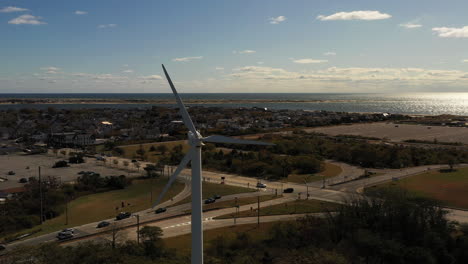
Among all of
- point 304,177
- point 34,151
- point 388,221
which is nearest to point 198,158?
point 388,221

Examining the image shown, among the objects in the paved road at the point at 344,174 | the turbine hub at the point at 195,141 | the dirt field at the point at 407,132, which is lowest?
the paved road at the point at 344,174

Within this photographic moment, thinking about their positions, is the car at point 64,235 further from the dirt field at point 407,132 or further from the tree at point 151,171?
the dirt field at point 407,132

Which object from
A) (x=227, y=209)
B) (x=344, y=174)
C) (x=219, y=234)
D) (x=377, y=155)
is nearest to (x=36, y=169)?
(x=227, y=209)

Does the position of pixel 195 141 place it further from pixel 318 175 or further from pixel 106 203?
pixel 318 175

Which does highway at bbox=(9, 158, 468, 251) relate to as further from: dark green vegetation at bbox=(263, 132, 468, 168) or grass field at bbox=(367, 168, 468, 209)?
dark green vegetation at bbox=(263, 132, 468, 168)

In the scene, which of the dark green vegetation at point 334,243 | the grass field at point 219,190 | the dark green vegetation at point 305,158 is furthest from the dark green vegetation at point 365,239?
the dark green vegetation at point 305,158

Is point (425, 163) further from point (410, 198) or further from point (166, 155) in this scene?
point (166, 155)
